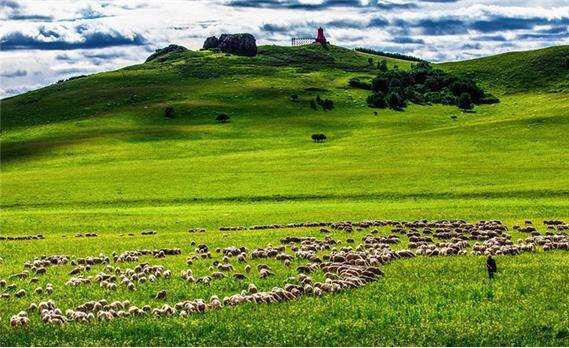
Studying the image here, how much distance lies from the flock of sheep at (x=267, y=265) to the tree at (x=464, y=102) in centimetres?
14275

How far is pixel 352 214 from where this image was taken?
2159 inches

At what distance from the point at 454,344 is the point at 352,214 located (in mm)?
35491

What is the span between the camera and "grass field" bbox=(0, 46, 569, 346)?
20903 mm

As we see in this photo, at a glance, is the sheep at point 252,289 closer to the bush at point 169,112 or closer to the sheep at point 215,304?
the sheep at point 215,304

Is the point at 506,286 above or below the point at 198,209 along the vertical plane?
above

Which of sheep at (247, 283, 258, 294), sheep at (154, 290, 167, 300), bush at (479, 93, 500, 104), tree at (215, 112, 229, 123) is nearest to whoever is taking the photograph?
sheep at (154, 290, 167, 300)

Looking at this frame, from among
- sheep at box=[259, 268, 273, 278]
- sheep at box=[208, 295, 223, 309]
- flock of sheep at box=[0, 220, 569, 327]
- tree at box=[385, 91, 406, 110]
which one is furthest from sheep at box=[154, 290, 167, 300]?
tree at box=[385, 91, 406, 110]

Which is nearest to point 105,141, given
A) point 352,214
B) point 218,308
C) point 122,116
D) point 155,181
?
point 122,116

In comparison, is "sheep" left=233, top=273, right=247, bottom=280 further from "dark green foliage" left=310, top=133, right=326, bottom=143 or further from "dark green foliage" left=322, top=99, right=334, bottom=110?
"dark green foliage" left=322, top=99, right=334, bottom=110

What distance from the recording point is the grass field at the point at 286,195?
20.9 metres

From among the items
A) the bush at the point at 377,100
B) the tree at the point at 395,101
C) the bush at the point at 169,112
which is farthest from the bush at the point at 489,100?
the bush at the point at 169,112

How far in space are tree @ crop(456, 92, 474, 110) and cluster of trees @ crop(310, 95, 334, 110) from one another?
3355cm

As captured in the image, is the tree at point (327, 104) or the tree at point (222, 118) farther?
the tree at point (327, 104)

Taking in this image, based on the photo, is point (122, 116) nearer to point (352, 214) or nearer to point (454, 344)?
point (352, 214)
